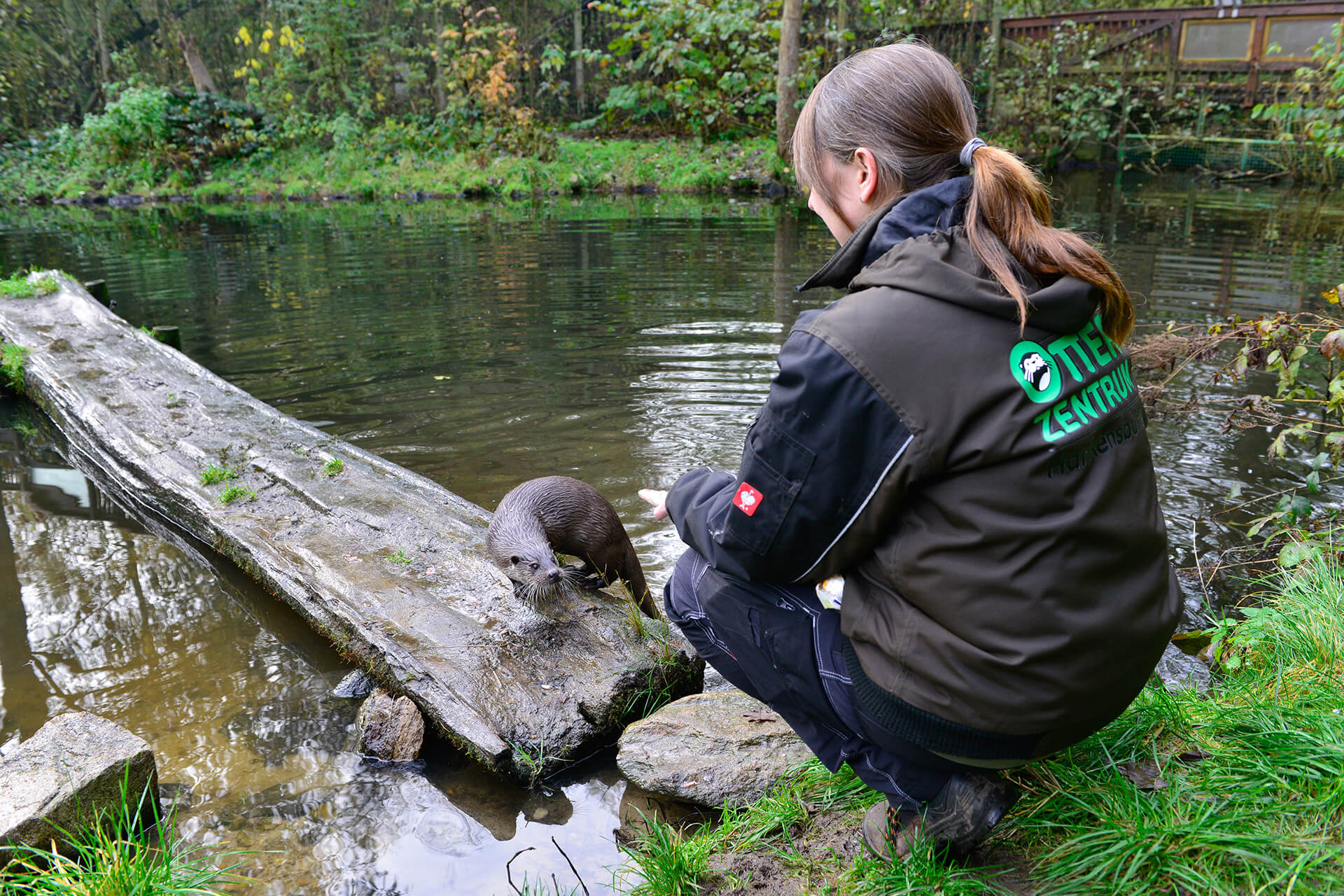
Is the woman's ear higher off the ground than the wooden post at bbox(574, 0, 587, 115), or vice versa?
the wooden post at bbox(574, 0, 587, 115)

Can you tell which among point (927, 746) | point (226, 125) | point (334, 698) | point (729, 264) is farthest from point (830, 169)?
point (226, 125)

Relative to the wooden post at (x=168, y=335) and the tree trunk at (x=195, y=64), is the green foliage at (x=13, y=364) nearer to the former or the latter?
the wooden post at (x=168, y=335)

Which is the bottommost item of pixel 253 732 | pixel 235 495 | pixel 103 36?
pixel 253 732

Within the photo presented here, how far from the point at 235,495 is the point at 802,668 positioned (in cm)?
358

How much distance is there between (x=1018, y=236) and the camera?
1792mm

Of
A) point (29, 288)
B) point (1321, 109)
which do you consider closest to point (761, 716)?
point (29, 288)

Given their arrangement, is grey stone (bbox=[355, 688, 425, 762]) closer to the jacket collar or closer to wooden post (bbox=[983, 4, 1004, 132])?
the jacket collar

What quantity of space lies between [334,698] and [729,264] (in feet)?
31.2

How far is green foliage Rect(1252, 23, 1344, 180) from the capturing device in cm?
700

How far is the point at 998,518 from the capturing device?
1.70m

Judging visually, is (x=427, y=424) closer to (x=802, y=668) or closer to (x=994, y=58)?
(x=802, y=668)

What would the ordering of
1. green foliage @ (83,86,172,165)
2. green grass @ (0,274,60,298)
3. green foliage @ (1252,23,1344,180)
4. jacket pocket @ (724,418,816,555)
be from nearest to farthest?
jacket pocket @ (724,418,816,555) → green foliage @ (1252,23,1344,180) → green grass @ (0,274,60,298) → green foliage @ (83,86,172,165)

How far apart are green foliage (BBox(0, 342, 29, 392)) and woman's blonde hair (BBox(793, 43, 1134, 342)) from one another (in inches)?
290

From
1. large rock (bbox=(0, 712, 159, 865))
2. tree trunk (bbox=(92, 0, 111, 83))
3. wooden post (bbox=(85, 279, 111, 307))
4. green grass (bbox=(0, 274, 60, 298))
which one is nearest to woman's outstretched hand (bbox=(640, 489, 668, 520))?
large rock (bbox=(0, 712, 159, 865))
